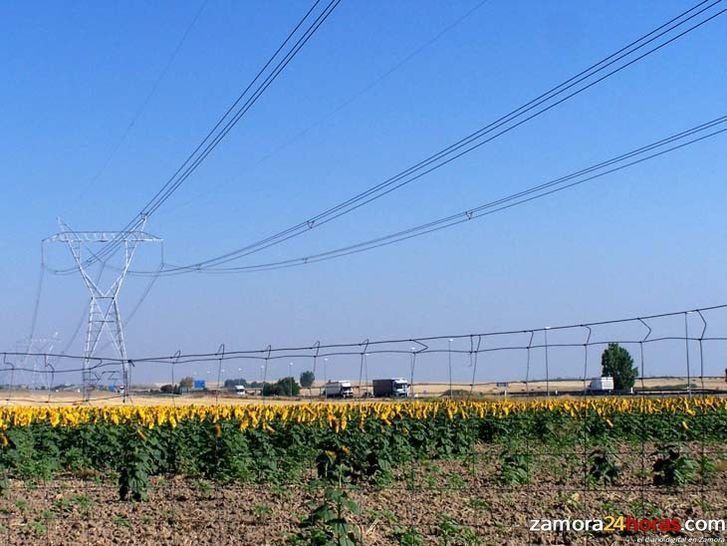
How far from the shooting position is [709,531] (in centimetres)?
1188

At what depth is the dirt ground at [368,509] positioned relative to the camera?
38.9 feet

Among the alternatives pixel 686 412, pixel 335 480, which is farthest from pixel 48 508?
pixel 686 412

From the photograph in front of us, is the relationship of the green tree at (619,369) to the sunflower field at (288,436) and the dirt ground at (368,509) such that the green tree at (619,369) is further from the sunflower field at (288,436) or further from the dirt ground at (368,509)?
the dirt ground at (368,509)

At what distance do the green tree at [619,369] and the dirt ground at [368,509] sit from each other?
1272 inches

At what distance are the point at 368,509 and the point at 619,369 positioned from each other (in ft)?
168

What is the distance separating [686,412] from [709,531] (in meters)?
17.2

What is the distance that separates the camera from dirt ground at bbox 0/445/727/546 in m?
11.9

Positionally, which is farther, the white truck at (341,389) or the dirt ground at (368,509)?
the white truck at (341,389)

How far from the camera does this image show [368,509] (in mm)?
13523

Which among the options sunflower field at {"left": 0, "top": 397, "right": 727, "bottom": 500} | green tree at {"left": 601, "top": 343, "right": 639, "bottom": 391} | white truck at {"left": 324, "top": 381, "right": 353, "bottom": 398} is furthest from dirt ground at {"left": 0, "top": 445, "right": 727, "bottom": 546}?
green tree at {"left": 601, "top": 343, "right": 639, "bottom": 391}

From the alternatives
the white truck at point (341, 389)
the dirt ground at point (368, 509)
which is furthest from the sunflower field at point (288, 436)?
the white truck at point (341, 389)

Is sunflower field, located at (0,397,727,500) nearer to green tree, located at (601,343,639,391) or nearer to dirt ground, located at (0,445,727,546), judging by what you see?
dirt ground, located at (0,445,727,546)

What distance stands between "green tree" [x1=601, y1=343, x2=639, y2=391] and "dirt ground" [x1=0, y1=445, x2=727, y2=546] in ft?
106

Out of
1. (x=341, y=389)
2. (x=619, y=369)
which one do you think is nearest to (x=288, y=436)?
(x=341, y=389)
